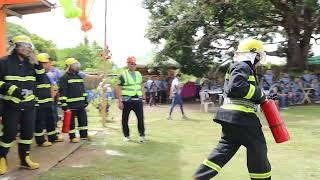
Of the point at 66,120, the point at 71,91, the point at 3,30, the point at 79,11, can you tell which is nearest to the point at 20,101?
the point at 66,120

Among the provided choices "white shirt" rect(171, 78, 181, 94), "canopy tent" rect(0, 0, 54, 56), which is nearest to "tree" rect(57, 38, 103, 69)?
"white shirt" rect(171, 78, 181, 94)

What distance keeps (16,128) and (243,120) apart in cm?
337

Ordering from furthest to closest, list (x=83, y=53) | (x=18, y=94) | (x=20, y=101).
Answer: (x=83, y=53), (x=20, y=101), (x=18, y=94)

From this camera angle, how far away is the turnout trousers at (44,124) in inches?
349

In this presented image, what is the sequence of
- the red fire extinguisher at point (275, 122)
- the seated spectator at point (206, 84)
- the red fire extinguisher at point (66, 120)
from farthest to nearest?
the seated spectator at point (206, 84), the red fire extinguisher at point (66, 120), the red fire extinguisher at point (275, 122)

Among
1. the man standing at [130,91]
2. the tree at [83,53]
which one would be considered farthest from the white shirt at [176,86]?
the tree at [83,53]

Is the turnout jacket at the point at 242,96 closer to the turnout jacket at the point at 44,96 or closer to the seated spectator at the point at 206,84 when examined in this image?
the turnout jacket at the point at 44,96

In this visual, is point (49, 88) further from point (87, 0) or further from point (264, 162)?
point (264, 162)

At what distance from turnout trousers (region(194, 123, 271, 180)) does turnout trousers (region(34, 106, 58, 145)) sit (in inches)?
181

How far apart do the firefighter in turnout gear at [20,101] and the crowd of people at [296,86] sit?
13.9 meters

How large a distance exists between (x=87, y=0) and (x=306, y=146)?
5.72 metres

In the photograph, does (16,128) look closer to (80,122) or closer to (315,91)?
(80,122)

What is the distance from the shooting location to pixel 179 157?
814 centimetres

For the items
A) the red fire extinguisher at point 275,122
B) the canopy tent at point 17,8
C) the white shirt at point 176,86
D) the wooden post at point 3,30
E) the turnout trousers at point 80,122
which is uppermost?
the canopy tent at point 17,8
